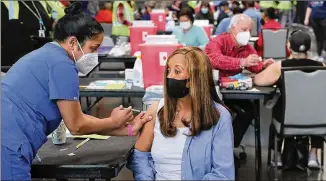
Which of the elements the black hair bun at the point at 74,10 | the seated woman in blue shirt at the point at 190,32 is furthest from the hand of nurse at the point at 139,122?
the seated woman in blue shirt at the point at 190,32

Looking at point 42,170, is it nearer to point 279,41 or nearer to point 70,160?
point 70,160

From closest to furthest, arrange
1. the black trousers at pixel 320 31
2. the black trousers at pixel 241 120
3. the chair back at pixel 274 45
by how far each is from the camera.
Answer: the black trousers at pixel 241 120
the chair back at pixel 274 45
the black trousers at pixel 320 31

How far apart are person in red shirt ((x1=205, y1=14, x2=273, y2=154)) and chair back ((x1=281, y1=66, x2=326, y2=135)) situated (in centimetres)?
56

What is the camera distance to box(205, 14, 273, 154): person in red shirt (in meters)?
4.66

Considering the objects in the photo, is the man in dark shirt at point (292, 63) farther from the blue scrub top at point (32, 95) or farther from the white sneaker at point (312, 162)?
the blue scrub top at point (32, 95)

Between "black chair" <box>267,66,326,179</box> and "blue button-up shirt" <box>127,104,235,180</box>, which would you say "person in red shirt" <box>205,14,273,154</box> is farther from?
"blue button-up shirt" <box>127,104,235,180</box>

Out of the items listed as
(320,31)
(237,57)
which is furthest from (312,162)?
(320,31)

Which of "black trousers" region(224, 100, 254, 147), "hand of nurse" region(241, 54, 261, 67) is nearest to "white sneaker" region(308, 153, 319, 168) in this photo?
"black trousers" region(224, 100, 254, 147)

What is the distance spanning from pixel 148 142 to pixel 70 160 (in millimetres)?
412

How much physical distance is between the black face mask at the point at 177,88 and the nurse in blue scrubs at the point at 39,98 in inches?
18.4

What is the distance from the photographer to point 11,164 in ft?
7.69

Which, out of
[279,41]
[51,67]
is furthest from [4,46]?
[51,67]

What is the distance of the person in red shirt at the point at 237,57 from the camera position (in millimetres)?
4656

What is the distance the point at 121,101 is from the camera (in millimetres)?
7379
